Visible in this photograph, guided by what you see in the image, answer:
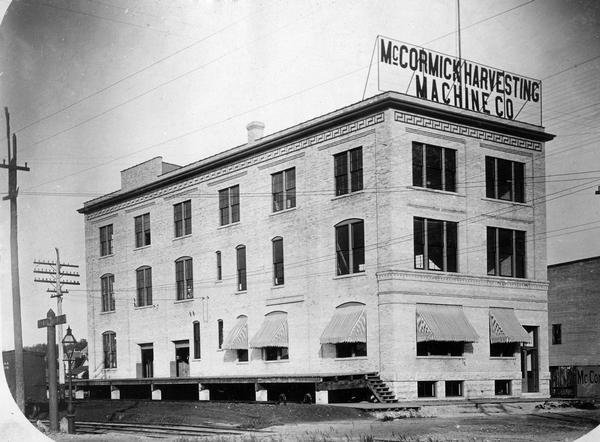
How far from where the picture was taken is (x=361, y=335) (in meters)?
29.4

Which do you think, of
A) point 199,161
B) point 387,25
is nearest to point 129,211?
point 199,161

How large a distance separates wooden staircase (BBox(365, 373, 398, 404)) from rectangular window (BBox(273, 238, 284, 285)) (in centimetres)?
637

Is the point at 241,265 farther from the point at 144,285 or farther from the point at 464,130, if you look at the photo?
the point at 464,130

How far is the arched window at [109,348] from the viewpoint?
38906 mm

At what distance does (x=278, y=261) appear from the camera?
3328 centimetres

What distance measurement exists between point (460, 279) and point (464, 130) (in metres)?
5.58

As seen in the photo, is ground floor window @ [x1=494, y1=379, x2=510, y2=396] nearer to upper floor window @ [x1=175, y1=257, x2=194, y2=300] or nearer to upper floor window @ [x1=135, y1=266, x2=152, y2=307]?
upper floor window @ [x1=175, y1=257, x2=194, y2=300]

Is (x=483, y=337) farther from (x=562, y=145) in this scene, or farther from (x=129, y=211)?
(x=129, y=211)

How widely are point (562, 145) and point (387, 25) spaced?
957cm

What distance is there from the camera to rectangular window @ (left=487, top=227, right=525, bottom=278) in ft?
104

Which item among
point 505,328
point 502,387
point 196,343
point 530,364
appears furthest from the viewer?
point 196,343

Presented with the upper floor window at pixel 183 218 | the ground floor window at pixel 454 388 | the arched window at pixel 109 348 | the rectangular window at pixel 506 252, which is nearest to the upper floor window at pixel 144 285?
the arched window at pixel 109 348

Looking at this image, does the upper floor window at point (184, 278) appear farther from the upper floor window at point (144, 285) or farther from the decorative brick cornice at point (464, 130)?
the decorative brick cornice at point (464, 130)

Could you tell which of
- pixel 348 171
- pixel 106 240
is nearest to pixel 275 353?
pixel 348 171
